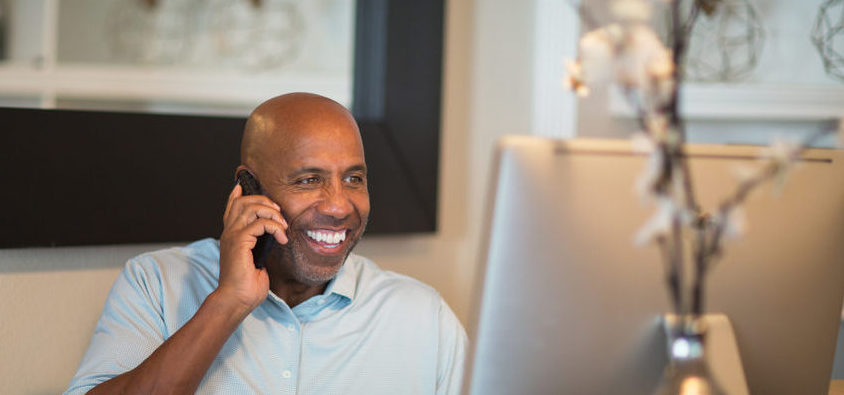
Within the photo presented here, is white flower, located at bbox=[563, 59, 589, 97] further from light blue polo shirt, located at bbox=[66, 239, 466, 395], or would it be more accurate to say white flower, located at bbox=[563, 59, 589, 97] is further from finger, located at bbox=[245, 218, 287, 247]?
light blue polo shirt, located at bbox=[66, 239, 466, 395]

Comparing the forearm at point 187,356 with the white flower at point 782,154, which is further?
the forearm at point 187,356

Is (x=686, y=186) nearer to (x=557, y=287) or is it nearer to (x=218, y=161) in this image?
(x=557, y=287)

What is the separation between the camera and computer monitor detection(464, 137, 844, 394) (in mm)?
932

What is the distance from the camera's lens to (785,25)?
2.21m

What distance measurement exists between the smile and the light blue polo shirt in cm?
9

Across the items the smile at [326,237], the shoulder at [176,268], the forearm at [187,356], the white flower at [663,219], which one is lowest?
→ the forearm at [187,356]

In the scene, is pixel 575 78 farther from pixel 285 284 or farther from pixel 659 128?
pixel 285 284

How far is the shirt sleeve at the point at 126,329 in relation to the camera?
139 cm

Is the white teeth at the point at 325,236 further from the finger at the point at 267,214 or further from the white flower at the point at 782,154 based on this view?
the white flower at the point at 782,154

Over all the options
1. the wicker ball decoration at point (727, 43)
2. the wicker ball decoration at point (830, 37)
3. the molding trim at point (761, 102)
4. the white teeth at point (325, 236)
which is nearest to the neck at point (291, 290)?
the white teeth at point (325, 236)

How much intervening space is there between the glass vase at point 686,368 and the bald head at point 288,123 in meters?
0.82

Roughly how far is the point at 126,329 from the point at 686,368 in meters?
0.92

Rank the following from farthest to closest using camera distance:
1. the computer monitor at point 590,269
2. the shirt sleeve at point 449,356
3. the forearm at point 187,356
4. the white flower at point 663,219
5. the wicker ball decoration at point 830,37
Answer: the wicker ball decoration at point 830,37, the shirt sleeve at point 449,356, the forearm at point 187,356, the computer monitor at point 590,269, the white flower at point 663,219

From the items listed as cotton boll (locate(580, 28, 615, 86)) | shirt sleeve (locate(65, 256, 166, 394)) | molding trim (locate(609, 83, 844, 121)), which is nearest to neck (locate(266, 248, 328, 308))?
shirt sleeve (locate(65, 256, 166, 394))
